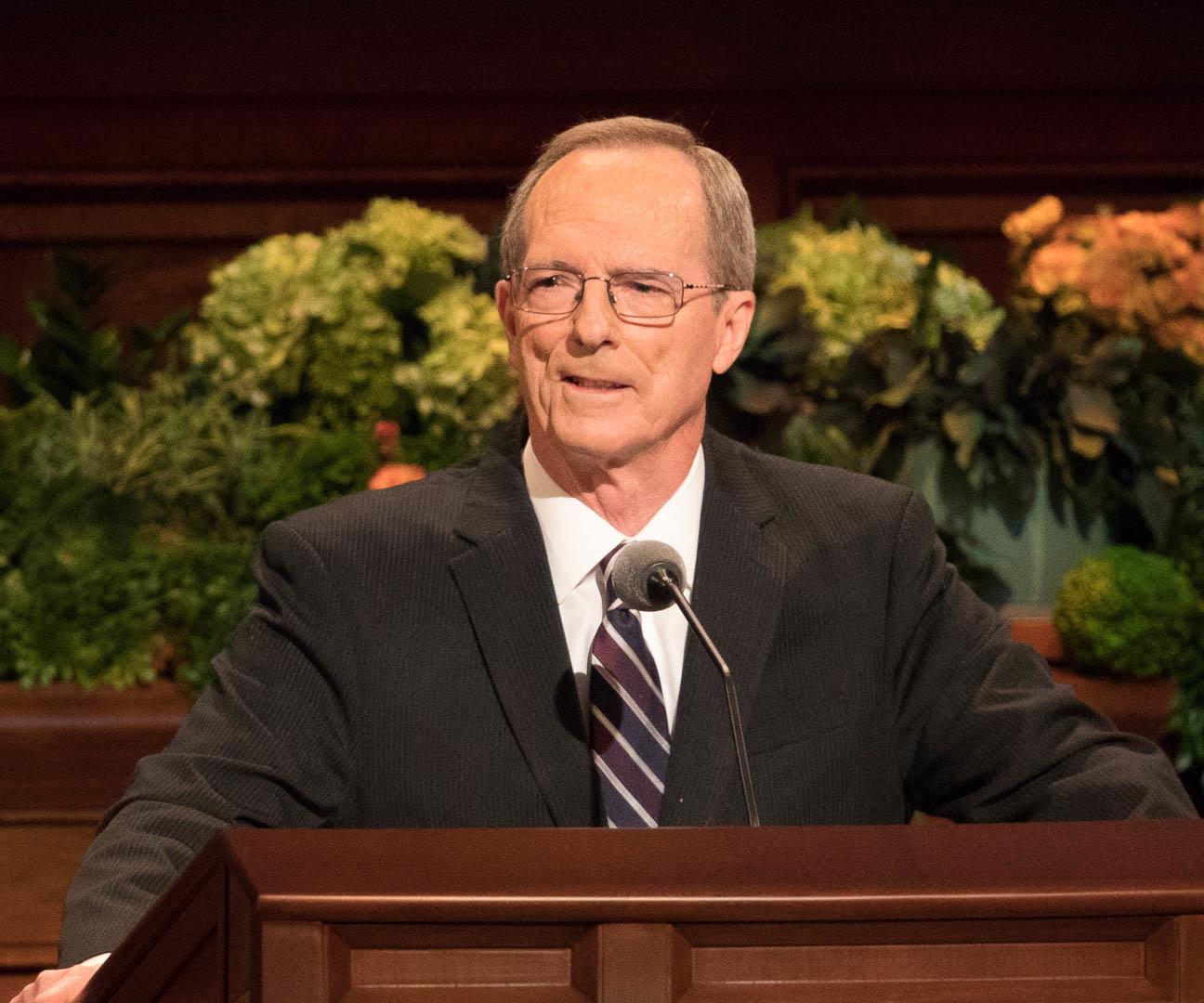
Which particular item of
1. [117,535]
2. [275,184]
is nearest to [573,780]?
[117,535]

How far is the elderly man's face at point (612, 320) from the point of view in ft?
5.80

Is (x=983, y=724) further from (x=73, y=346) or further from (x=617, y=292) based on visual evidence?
(x=73, y=346)

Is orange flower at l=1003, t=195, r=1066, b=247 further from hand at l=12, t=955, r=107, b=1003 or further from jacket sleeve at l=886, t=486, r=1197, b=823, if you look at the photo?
hand at l=12, t=955, r=107, b=1003

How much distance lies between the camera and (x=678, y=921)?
3.11 ft

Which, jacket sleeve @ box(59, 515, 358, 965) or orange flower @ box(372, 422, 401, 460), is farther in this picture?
orange flower @ box(372, 422, 401, 460)

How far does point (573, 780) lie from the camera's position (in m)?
1.71

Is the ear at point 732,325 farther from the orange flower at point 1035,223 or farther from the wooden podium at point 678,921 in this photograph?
the orange flower at point 1035,223

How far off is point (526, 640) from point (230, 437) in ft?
3.94

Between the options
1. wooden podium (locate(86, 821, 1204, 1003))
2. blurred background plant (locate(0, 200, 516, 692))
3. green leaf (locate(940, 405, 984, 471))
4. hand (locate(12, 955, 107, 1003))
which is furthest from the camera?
green leaf (locate(940, 405, 984, 471))

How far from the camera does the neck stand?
6.05ft

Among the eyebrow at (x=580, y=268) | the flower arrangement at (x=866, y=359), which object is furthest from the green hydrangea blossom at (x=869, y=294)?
the eyebrow at (x=580, y=268)

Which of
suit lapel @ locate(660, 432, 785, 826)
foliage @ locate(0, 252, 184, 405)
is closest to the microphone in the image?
suit lapel @ locate(660, 432, 785, 826)

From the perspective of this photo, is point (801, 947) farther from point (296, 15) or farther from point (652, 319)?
point (296, 15)

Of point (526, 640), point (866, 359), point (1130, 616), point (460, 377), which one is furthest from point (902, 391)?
point (526, 640)
